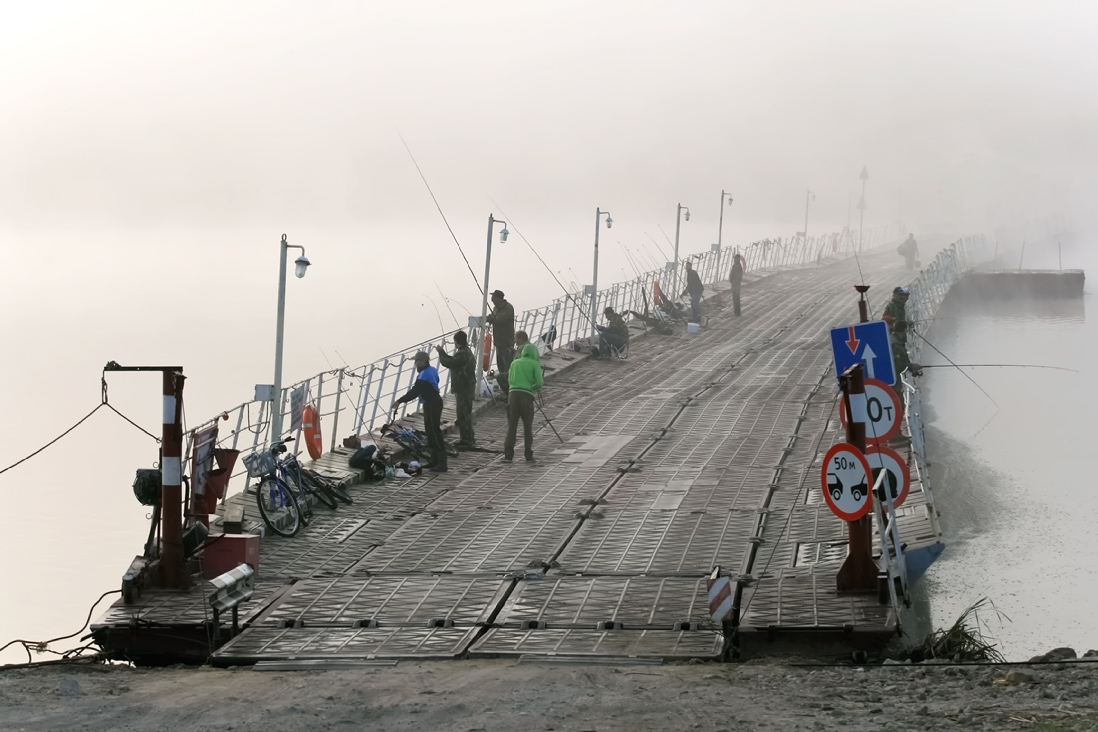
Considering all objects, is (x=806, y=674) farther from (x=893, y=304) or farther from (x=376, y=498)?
(x=893, y=304)

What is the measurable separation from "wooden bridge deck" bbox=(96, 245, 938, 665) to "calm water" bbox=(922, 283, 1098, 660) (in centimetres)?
297

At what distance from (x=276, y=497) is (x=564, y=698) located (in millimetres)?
7275

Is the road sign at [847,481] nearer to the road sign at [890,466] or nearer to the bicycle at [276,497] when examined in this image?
the road sign at [890,466]

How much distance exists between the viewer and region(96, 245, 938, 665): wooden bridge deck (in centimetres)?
1142

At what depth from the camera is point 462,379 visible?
69.5ft

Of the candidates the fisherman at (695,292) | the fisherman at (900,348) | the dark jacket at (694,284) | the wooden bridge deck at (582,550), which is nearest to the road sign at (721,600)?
the wooden bridge deck at (582,550)

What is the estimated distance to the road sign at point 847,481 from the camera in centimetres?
1137

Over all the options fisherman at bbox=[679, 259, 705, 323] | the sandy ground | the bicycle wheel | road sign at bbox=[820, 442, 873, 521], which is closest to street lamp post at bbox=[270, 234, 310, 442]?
the bicycle wheel

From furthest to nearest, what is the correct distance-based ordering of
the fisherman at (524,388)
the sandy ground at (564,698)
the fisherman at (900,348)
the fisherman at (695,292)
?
the fisherman at (695,292), the fisherman at (524,388), the fisherman at (900,348), the sandy ground at (564,698)

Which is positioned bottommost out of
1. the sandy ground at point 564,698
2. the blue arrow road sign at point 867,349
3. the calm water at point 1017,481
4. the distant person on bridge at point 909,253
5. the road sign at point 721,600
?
the calm water at point 1017,481

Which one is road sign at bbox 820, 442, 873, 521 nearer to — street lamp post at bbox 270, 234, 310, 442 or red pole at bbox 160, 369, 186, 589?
red pole at bbox 160, 369, 186, 589

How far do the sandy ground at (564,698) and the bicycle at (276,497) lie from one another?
185 inches

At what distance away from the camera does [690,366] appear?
3222 cm

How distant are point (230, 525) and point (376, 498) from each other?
4550 mm
